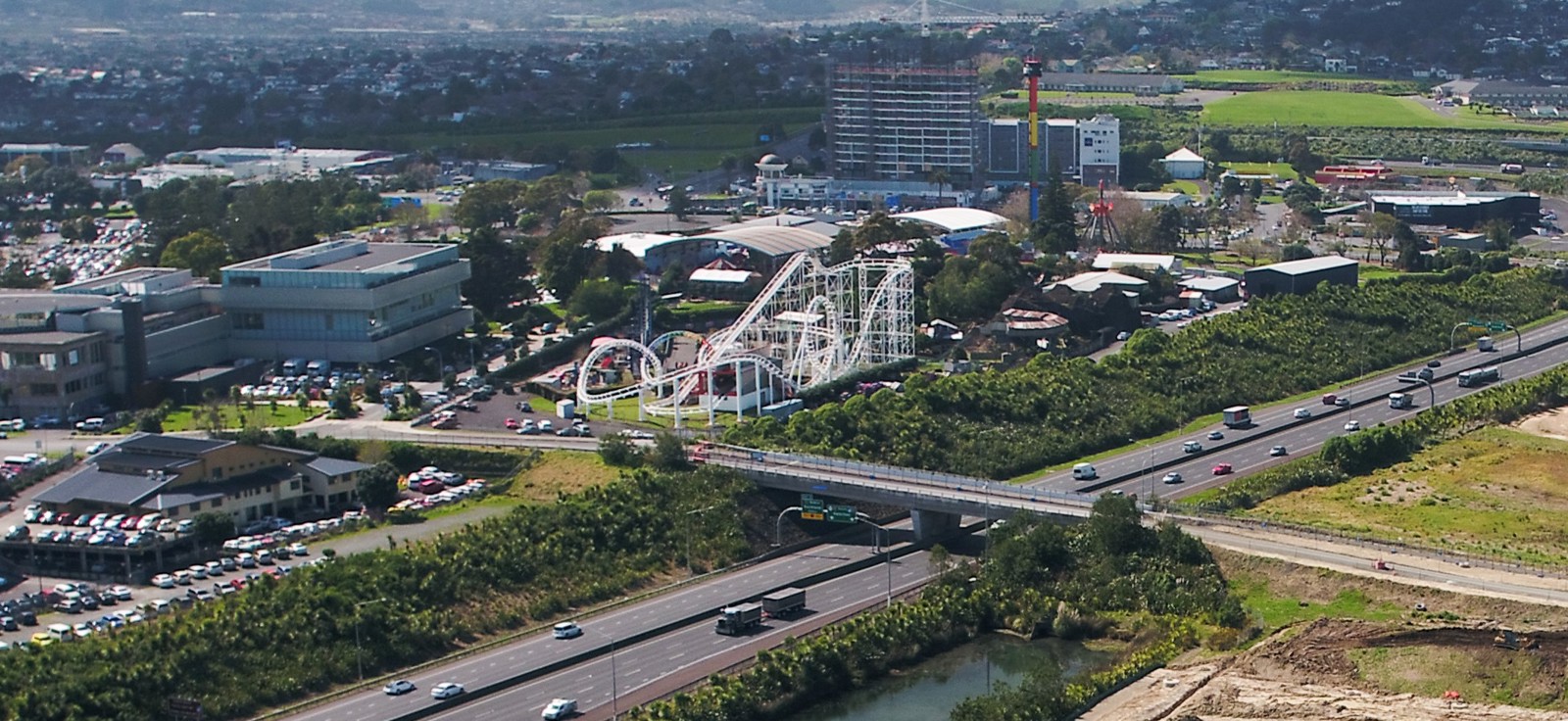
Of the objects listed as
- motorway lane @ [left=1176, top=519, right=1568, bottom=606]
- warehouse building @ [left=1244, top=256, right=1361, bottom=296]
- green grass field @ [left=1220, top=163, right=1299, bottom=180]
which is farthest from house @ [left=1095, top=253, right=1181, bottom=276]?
motorway lane @ [left=1176, top=519, right=1568, bottom=606]

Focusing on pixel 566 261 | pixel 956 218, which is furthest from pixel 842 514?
pixel 956 218

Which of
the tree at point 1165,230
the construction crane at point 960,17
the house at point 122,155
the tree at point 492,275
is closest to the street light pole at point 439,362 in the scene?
the tree at point 492,275

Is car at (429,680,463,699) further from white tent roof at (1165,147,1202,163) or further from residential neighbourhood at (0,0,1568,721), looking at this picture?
white tent roof at (1165,147,1202,163)

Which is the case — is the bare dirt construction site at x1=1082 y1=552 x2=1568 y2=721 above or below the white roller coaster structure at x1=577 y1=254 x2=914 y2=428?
below

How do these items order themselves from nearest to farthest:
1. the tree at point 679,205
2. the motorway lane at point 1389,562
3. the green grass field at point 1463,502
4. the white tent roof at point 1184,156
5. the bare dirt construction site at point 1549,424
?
1. the motorway lane at point 1389,562
2. the green grass field at point 1463,502
3. the bare dirt construction site at point 1549,424
4. the tree at point 679,205
5. the white tent roof at point 1184,156

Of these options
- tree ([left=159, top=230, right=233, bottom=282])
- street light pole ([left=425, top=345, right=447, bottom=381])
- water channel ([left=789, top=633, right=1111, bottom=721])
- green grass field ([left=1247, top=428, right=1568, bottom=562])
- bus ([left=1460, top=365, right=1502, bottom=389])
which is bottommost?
water channel ([left=789, top=633, right=1111, bottom=721])

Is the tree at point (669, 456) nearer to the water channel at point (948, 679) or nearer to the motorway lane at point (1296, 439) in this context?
the motorway lane at point (1296, 439)

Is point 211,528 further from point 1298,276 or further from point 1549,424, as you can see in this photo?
point 1298,276
